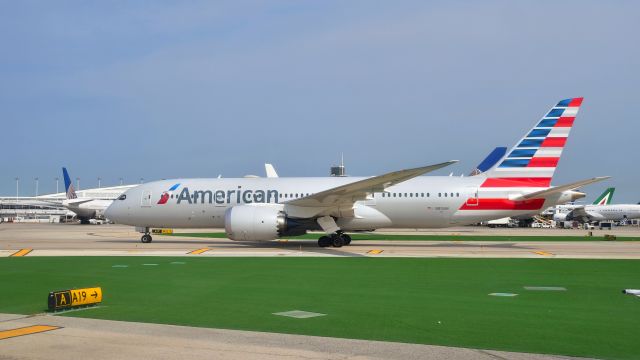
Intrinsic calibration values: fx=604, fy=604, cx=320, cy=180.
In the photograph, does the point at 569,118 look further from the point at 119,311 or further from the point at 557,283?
the point at 119,311

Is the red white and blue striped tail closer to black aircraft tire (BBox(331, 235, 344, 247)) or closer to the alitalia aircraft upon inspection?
the alitalia aircraft

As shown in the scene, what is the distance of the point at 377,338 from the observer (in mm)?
7727

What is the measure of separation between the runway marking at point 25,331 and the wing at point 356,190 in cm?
1628

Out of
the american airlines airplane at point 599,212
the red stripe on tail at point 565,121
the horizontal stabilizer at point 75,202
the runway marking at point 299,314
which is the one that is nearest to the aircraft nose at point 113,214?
the red stripe on tail at point 565,121

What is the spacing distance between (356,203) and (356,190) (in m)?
2.81

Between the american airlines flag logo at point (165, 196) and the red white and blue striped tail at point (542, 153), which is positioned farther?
the american airlines flag logo at point (165, 196)

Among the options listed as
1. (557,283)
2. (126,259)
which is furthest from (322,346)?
(126,259)

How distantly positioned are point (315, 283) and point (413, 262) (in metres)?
6.02

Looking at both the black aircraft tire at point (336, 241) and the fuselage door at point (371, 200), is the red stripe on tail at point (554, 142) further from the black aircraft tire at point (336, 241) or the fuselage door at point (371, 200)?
the black aircraft tire at point (336, 241)

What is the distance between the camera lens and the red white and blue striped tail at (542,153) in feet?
89.8

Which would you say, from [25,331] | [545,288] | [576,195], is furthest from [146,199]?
[25,331]

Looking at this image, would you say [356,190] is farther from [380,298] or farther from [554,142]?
[380,298]

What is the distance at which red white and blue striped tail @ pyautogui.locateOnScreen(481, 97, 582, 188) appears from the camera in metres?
27.4

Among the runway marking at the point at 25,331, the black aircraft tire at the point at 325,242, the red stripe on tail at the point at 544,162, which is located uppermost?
the red stripe on tail at the point at 544,162
